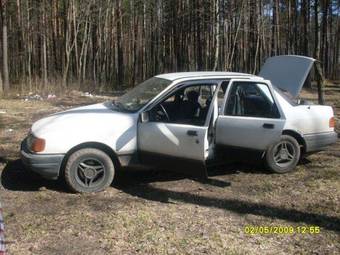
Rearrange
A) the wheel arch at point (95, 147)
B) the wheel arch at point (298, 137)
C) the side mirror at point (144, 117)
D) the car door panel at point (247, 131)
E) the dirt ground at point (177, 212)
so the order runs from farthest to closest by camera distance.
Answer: the wheel arch at point (298, 137) → the car door panel at point (247, 131) → the side mirror at point (144, 117) → the wheel arch at point (95, 147) → the dirt ground at point (177, 212)

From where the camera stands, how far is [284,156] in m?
7.37

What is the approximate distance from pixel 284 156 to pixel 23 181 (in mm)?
3843

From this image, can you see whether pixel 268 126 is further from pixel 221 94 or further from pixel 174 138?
pixel 174 138

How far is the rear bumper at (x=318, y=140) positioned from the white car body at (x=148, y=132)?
376mm

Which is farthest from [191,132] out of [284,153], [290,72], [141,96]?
[290,72]

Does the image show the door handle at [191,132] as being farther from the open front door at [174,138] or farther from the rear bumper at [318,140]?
the rear bumper at [318,140]

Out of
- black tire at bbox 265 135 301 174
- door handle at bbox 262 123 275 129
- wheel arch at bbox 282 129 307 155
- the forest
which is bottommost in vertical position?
black tire at bbox 265 135 301 174

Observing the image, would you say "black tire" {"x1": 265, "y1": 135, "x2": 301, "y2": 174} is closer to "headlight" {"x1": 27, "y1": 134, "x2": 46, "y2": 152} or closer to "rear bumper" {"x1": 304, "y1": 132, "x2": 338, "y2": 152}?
"rear bumper" {"x1": 304, "y1": 132, "x2": 338, "y2": 152}

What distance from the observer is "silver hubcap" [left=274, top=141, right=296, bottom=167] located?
730 cm

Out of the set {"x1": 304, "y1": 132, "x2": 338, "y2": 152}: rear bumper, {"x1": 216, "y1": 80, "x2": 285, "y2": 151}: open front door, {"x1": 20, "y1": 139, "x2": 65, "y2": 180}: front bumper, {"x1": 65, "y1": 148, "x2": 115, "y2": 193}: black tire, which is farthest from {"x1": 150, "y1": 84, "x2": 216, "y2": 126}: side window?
{"x1": 304, "y1": 132, "x2": 338, "y2": 152}: rear bumper

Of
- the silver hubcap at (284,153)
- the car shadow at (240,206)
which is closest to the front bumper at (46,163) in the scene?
the car shadow at (240,206)

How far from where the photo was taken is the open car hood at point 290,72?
26.6ft

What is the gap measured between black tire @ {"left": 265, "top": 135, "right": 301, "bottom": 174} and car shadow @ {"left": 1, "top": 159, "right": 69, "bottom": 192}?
9.81 feet

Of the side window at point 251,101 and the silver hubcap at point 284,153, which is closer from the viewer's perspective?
the side window at point 251,101
